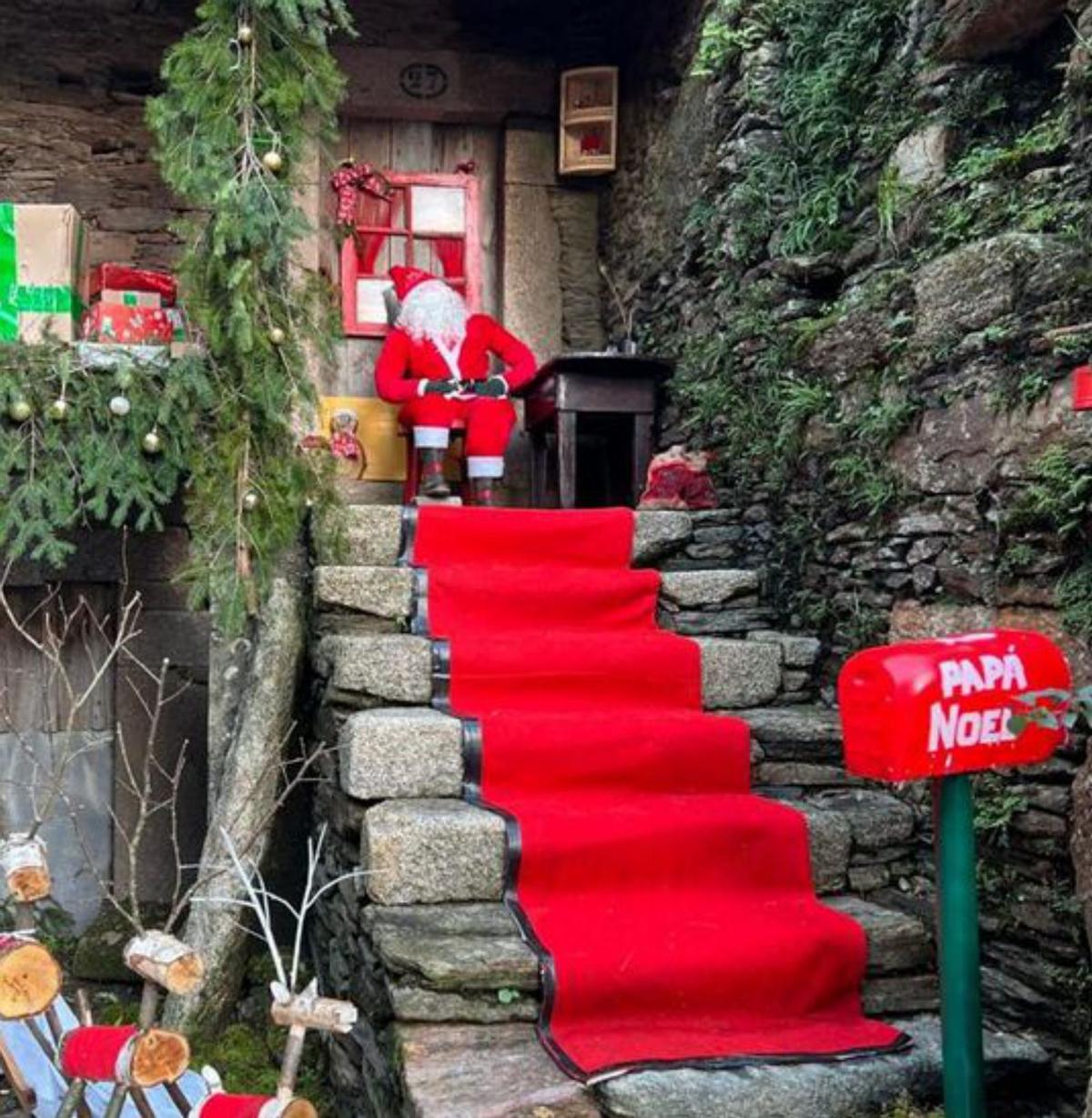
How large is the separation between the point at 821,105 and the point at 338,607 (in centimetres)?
235

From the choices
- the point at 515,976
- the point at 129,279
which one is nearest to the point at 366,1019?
the point at 515,976

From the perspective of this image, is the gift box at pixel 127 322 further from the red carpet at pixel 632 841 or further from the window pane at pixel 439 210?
the window pane at pixel 439 210

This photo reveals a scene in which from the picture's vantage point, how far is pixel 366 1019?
3.12 metres

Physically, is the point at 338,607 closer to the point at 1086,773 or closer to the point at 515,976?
the point at 515,976

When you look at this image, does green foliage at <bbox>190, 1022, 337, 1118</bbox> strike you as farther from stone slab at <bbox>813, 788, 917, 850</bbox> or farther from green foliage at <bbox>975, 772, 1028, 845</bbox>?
green foliage at <bbox>975, 772, 1028, 845</bbox>

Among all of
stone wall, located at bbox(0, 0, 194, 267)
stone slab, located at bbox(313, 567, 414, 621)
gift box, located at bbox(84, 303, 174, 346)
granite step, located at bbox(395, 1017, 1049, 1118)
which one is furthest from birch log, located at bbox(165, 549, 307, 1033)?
stone wall, located at bbox(0, 0, 194, 267)

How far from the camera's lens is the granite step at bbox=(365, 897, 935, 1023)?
9.19 ft

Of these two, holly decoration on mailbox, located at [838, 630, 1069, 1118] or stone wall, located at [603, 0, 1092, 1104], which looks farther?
stone wall, located at [603, 0, 1092, 1104]

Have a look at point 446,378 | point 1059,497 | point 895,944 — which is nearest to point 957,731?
point 1059,497

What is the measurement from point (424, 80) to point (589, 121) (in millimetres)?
871

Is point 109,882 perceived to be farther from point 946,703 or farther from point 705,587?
point 946,703

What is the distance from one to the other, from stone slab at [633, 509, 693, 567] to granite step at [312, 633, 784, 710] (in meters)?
0.66

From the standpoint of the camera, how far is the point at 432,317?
18.1 feet

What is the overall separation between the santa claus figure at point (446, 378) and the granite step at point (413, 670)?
1.45 m
